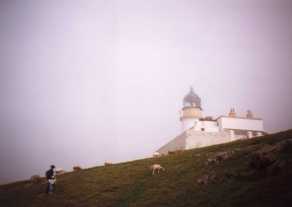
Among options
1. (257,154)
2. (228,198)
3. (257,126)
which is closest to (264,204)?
(228,198)

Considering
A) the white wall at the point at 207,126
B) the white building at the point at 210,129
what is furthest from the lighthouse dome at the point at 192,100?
the white wall at the point at 207,126

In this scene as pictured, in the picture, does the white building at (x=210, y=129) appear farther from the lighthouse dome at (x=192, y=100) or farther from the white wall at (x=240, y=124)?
the lighthouse dome at (x=192, y=100)

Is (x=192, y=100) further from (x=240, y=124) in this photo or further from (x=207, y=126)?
(x=240, y=124)

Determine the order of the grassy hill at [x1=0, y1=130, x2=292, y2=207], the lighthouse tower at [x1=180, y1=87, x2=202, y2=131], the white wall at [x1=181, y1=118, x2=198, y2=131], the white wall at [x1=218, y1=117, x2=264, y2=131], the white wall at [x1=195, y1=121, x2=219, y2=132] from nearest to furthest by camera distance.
Answer: the grassy hill at [x1=0, y1=130, x2=292, y2=207] → the white wall at [x1=218, y1=117, x2=264, y2=131] → the white wall at [x1=195, y1=121, x2=219, y2=132] → the white wall at [x1=181, y1=118, x2=198, y2=131] → the lighthouse tower at [x1=180, y1=87, x2=202, y2=131]

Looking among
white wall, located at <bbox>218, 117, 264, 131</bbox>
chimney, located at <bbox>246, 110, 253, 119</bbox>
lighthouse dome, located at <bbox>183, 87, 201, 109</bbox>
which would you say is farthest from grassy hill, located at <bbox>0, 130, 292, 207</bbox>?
lighthouse dome, located at <bbox>183, 87, 201, 109</bbox>

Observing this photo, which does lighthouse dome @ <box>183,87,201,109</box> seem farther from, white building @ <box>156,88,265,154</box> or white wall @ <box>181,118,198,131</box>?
white wall @ <box>181,118,198,131</box>

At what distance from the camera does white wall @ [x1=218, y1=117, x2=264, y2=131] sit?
234 ft

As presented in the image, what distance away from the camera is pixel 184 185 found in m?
27.6

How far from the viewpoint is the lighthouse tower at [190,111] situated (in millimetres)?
77875

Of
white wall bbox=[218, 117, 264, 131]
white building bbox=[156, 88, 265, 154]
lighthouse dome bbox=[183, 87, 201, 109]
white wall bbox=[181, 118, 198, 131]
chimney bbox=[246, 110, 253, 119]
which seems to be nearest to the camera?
white building bbox=[156, 88, 265, 154]

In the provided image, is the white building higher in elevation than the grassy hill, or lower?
higher

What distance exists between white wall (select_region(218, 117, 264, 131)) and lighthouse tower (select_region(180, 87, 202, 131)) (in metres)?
6.29

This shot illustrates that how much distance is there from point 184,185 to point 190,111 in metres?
52.6

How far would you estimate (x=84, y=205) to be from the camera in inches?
1085
